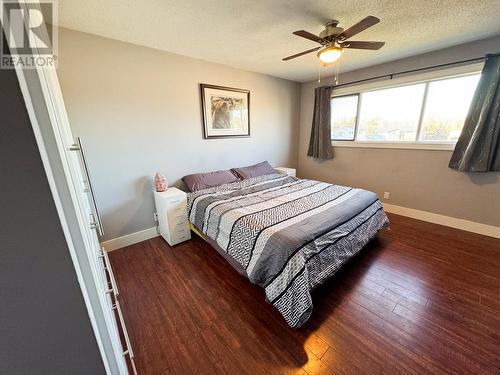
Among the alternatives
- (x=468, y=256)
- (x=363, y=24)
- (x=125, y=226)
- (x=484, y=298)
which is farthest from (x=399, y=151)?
(x=125, y=226)

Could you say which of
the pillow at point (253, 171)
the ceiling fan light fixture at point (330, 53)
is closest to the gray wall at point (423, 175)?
the pillow at point (253, 171)

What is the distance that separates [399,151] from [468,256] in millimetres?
1669

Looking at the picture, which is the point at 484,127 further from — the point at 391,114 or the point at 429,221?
the point at 429,221

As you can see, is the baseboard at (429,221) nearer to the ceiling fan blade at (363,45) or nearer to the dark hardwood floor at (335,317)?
the dark hardwood floor at (335,317)

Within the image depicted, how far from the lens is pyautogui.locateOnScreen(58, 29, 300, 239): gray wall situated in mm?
2047

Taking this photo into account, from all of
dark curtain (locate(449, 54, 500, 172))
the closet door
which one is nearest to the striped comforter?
the closet door

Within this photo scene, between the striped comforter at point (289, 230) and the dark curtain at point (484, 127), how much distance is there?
1.37m

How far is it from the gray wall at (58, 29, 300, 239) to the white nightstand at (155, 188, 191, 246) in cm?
28

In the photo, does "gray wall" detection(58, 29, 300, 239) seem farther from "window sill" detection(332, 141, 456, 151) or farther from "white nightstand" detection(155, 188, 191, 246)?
"window sill" detection(332, 141, 456, 151)

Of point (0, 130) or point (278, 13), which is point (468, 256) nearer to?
point (278, 13)

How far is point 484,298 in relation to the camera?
1.63 meters

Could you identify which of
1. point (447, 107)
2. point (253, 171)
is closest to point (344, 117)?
point (447, 107)

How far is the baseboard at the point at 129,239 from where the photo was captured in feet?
7.86

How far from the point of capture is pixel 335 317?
150 cm
